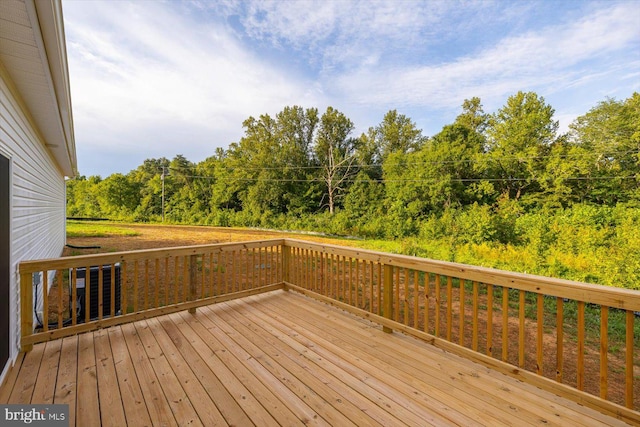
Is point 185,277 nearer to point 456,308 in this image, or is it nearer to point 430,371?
point 430,371

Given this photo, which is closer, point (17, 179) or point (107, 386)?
point (107, 386)

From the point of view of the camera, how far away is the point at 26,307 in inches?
95.2

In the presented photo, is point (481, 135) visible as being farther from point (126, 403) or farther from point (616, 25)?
point (126, 403)

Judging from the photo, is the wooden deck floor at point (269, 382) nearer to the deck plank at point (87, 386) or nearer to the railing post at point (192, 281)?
the deck plank at point (87, 386)

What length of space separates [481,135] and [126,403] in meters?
23.0

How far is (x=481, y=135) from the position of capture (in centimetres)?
1966

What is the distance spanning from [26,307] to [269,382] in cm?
227

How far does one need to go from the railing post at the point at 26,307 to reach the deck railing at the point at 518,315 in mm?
2748

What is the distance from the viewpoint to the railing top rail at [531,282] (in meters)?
1.59


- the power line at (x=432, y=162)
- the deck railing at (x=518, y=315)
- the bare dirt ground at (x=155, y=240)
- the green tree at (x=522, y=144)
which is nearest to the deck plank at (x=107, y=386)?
the deck railing at (x=518, y=315)

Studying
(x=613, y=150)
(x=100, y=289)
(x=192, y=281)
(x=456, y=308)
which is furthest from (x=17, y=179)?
(x=613, y=150)

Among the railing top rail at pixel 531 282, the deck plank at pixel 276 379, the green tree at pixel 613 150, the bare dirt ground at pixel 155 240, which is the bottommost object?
the deck plank at pixel 276 379

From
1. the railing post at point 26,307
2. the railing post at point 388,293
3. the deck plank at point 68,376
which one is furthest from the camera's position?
the railing post at point 388,293

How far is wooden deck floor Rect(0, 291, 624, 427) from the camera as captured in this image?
5.60 ft
